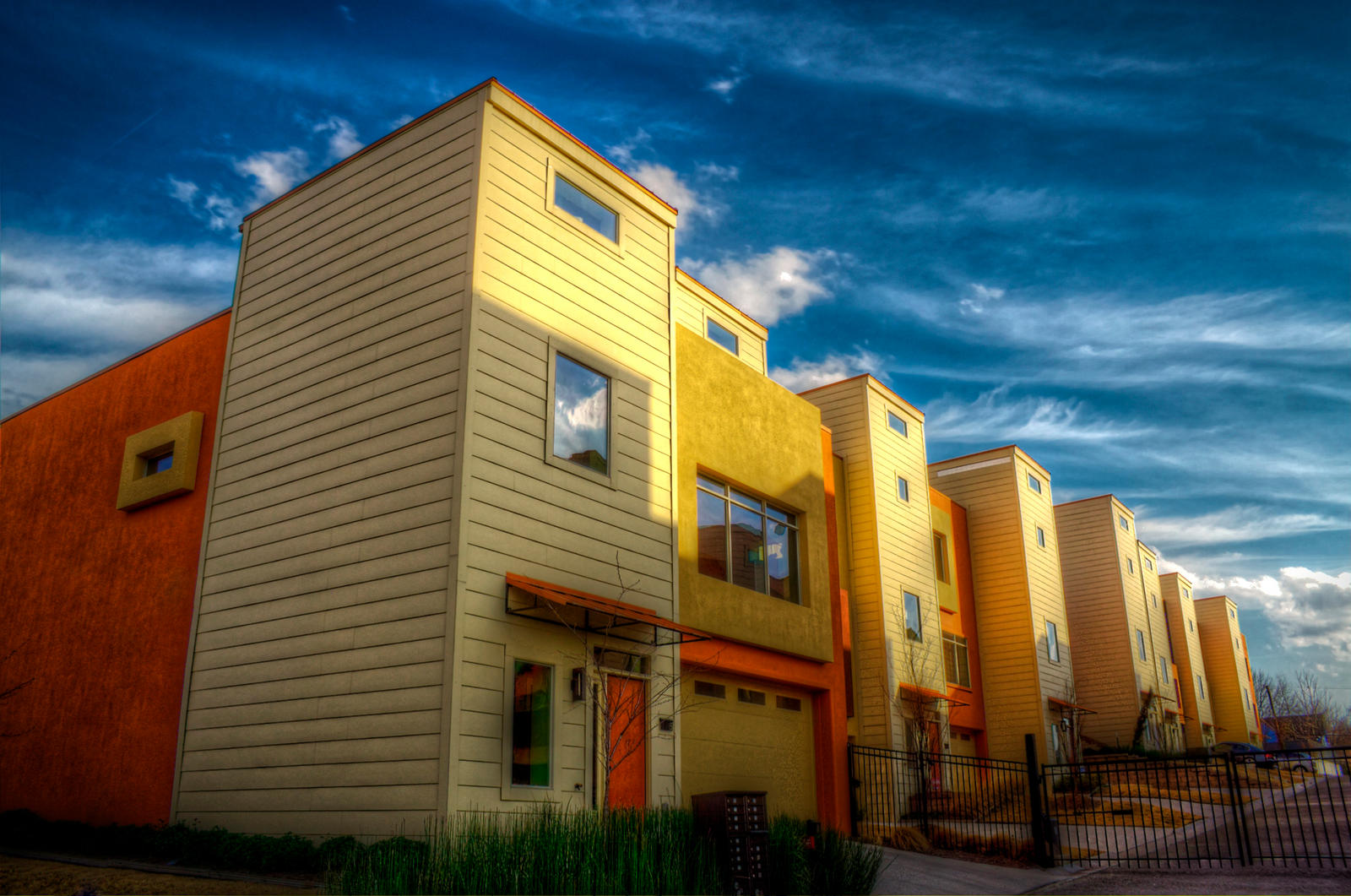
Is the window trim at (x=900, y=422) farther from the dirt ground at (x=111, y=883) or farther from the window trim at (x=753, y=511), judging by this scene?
the dirt ground at (x=111, y=883)

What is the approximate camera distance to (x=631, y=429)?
12688mm

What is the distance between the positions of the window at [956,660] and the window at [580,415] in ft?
52.2

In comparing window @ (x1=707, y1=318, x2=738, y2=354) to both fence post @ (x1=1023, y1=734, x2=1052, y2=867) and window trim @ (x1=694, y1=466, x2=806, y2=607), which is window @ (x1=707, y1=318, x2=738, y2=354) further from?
fence post @ (x1=1023, y1=734, x2=1052, y2=867)

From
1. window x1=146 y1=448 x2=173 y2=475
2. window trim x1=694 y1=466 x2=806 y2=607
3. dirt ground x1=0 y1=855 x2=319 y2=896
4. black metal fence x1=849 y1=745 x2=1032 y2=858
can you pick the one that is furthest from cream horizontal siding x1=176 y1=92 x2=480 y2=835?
black metal fence x1=849 y1=745 x2=1032 y2=858

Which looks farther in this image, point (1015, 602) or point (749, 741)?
point (1015, 602)

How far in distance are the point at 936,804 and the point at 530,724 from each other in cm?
1359

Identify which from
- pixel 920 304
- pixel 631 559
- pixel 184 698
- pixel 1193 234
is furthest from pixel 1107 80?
pixel 184 698

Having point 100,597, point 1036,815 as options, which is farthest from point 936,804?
point 100,597

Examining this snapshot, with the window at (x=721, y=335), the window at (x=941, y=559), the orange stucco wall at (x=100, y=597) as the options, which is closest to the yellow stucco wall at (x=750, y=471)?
the window at (x=721, y=335)

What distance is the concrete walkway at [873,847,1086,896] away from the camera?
11906 millimetres

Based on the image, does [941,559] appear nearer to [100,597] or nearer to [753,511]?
[753,511]

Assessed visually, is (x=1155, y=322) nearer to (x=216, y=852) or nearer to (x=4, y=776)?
(x=216, y=852)

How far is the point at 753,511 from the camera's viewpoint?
50.3ft

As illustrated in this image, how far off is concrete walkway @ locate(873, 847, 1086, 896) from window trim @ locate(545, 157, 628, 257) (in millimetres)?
8762
